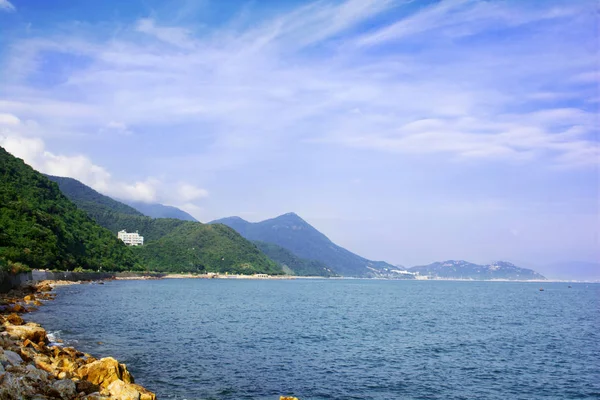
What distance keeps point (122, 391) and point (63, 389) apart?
2688mm

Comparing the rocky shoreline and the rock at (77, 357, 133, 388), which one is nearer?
the rocky shoreline

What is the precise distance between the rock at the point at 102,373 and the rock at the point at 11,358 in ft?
9.57

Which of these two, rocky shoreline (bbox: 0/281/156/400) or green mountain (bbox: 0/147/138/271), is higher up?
green mountain (bbox: 0/147/138/271)

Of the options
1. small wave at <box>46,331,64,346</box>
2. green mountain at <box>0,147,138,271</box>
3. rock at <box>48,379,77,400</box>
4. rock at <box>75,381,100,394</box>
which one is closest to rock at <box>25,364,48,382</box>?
rock at <box>48,379,77,400</box>

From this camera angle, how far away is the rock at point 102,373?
894 inches

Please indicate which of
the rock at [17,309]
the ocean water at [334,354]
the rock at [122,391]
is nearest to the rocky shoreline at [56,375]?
the rock at [122,391]

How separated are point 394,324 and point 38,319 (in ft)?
144

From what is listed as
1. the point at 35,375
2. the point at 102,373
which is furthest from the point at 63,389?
the point at 102,373

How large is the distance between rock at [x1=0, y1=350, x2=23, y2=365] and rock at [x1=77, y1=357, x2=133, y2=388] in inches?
115

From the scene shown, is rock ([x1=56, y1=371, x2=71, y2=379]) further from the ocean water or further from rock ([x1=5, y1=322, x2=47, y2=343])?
rock ([x1=5, y1=322, x2=47, y2=343])

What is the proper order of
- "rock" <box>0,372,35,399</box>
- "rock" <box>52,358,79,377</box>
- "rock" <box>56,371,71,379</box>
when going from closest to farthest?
"rock" <box>0,372,35,399</box>
"rock" <box>56,371,71,379</box>
"rock" <box>52,358,79,377</box>

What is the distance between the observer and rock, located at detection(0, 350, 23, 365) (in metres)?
20.8

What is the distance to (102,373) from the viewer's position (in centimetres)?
2292

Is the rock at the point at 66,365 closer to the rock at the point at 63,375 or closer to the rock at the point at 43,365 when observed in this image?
the rock at the point at 43,365
